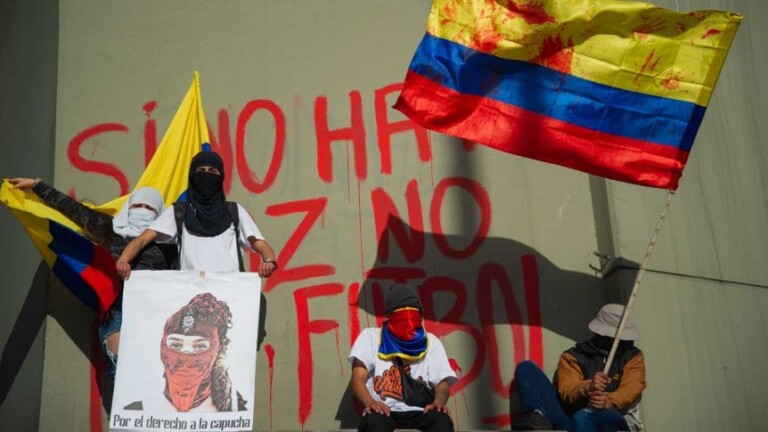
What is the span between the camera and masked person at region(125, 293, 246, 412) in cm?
517

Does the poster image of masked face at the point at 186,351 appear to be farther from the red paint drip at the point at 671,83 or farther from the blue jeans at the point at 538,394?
the red paint drip at the point at 671,83

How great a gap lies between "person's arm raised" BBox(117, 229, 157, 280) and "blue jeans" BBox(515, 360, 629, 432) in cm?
239

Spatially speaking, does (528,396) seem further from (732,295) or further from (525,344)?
(732,295)

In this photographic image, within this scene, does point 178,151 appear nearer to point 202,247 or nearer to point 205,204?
point 205,204

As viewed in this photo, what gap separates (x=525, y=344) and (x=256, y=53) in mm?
2865

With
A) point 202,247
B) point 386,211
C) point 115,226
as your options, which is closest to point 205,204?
point 202,247

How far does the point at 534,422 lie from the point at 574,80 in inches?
80.4

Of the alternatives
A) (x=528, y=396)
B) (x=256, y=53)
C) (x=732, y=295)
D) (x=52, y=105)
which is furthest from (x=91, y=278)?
(x=732, y=295)

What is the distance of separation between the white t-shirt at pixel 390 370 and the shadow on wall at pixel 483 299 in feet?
3.25

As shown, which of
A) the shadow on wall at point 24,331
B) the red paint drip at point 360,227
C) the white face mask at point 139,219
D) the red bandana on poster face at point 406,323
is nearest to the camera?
the red bandana on poster face at point 406,323

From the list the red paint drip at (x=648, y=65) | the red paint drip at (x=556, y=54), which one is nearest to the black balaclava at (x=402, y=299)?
the red paint drip at (x=556, y=54)

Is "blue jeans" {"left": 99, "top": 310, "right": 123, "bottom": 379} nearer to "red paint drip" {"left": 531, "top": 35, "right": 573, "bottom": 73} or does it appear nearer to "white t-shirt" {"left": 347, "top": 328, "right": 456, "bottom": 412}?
"white t-shirt" {"left": 347, "top": 328, "right": 456, "bottom": 412}

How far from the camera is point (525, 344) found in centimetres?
672

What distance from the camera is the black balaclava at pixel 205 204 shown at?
18.5 ft
